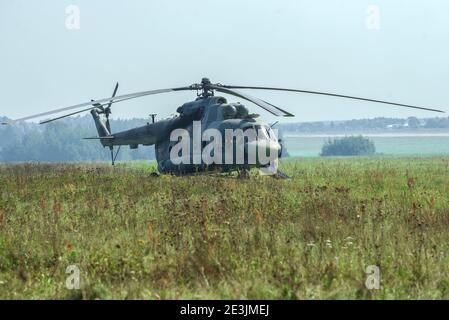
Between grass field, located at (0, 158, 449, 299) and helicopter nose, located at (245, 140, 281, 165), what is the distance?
4236mm

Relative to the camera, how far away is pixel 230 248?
8586mm

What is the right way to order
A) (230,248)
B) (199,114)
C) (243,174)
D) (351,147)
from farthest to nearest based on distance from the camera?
(351,147) < (199,114) < (243,174) < (230,248)

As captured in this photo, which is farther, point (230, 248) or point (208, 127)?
point (208, 127)

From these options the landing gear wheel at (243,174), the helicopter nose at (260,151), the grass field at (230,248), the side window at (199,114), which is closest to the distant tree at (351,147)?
the side window at (199,114)

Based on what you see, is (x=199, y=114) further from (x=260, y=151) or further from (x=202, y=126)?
(x=260, y=151)

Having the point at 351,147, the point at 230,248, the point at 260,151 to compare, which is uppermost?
the point at 351,147

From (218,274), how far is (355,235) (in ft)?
10.2

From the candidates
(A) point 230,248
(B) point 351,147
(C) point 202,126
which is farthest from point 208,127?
(B) point 351,147

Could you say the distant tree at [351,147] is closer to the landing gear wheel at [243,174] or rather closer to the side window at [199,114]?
the side window at [199,114]

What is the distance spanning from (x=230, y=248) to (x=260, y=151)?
423 inches

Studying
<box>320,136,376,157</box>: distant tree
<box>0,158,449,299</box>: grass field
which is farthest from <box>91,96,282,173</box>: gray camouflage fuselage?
<box>320,136,376,157</box>: distant tree

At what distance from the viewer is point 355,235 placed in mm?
9664

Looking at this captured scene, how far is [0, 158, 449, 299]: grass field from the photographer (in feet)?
22.5
